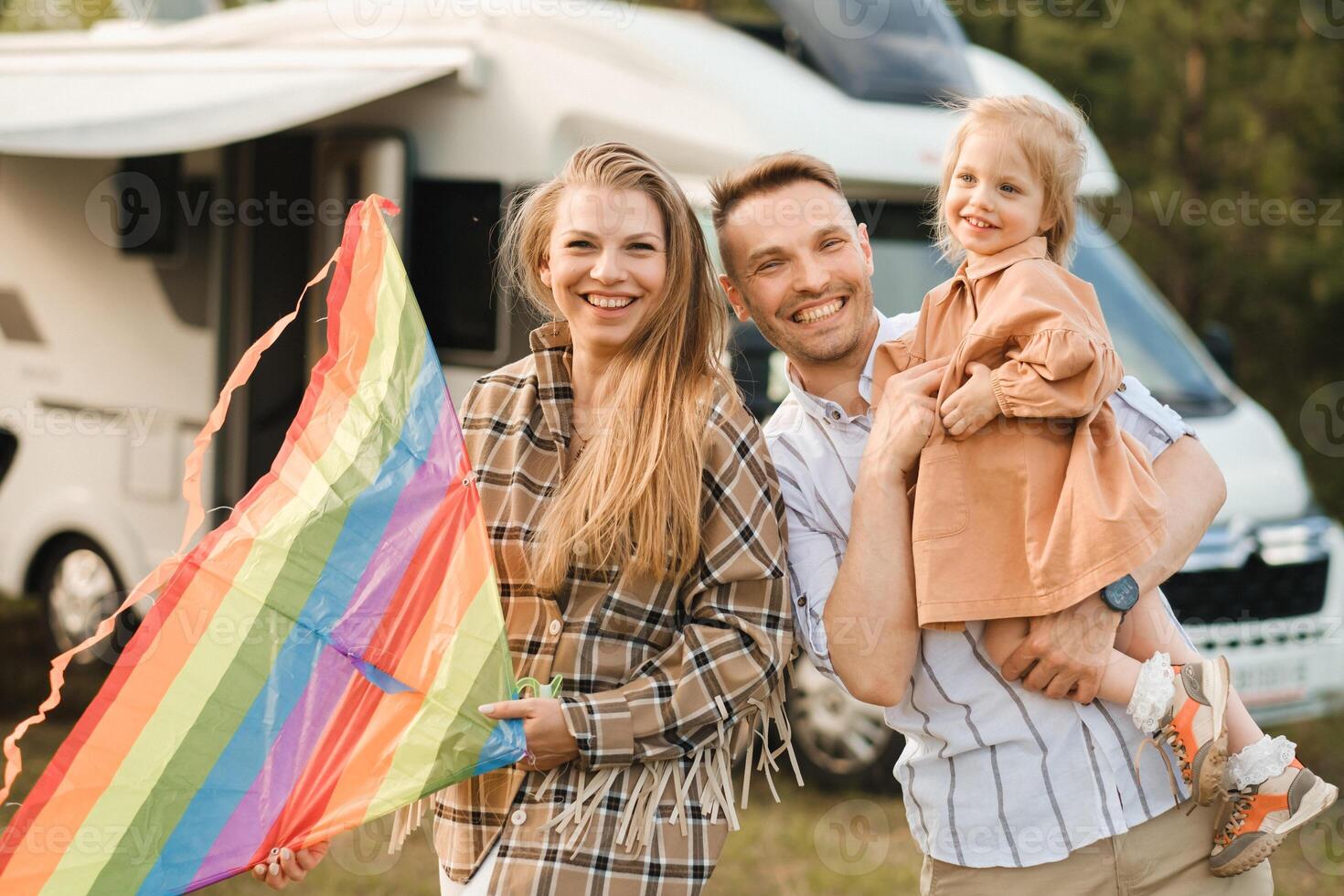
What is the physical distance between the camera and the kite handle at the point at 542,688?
2488 millimetres

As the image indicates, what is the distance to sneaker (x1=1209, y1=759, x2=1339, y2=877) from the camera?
8.18 ft

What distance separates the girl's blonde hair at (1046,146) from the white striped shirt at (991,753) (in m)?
0.33

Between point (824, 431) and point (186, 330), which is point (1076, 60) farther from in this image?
point (824, 431)

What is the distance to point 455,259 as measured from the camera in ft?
20.8

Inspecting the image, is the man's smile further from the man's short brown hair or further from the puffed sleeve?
the puffed sleeve

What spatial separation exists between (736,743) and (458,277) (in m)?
3.95

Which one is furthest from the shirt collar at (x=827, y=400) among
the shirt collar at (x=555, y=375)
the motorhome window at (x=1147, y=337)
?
the motorhome window at (x=1147, y=337)

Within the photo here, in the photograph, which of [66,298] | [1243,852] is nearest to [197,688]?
[1243,852]

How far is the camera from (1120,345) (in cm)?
604

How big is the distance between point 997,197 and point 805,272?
0.35m

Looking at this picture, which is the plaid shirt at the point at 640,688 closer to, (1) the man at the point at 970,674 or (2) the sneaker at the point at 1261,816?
(1) the man at the point at 970,674

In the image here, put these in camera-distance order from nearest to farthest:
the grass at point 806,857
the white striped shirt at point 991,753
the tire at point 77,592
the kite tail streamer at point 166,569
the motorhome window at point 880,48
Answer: the kite tail streamer at point 166,569
the white striped shirt at point 991,753
the grass at point 806,857
the motorhome window at point 880,48
the tire at point 77,592

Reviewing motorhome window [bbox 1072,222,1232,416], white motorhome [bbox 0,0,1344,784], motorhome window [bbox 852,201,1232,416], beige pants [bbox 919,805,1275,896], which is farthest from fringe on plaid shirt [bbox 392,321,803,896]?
motorhome window [bbox 1072,222,1232,416]

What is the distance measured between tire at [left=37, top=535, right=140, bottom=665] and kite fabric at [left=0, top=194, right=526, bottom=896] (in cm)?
488
